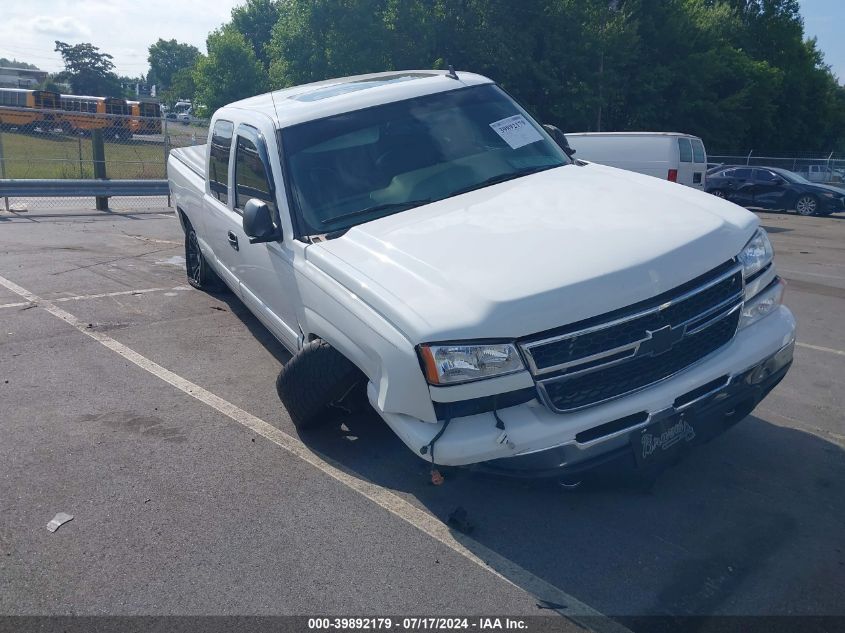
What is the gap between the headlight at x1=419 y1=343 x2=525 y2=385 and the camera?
334cm

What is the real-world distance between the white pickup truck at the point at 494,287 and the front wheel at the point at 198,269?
287 cm

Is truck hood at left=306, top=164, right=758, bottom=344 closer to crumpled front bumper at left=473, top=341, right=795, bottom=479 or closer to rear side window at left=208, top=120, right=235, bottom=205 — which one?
crumpled front bumper at left=473, top=341, right=795, bottom=479

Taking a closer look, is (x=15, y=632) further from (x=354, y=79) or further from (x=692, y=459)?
(x=354, y=79)

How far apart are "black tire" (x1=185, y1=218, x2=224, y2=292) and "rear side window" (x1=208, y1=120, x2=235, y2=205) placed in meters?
1.57

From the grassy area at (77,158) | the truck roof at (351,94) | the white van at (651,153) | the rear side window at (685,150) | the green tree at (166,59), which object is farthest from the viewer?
the green tree at (166,59)

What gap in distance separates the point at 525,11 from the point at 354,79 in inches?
1229

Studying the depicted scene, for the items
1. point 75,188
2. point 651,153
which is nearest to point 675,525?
point 75,188

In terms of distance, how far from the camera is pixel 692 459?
174 inches

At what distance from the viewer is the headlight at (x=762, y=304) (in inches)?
159

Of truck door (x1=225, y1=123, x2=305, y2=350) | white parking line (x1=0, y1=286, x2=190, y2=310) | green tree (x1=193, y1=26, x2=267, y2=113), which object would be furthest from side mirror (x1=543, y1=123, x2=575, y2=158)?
green tree (x1=193, y1=26, x2=267, y2=113)

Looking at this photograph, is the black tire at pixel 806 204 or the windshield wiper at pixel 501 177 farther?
the black tire at pixel 806 204

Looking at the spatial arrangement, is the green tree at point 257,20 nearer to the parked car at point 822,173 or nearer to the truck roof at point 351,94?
the parked car at point 822,173

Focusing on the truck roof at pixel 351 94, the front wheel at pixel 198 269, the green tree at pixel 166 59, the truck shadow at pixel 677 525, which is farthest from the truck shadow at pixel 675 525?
the green tree at pixel 166 59

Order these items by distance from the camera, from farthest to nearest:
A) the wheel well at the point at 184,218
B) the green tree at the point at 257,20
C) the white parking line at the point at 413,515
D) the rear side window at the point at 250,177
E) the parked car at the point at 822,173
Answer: the green tree at the point at 257,20, the parked car at the point at 822,173, the wheel well at the point at 184,218, the rear side window at the point at 250,177, the white parking line at the point at 413,515
